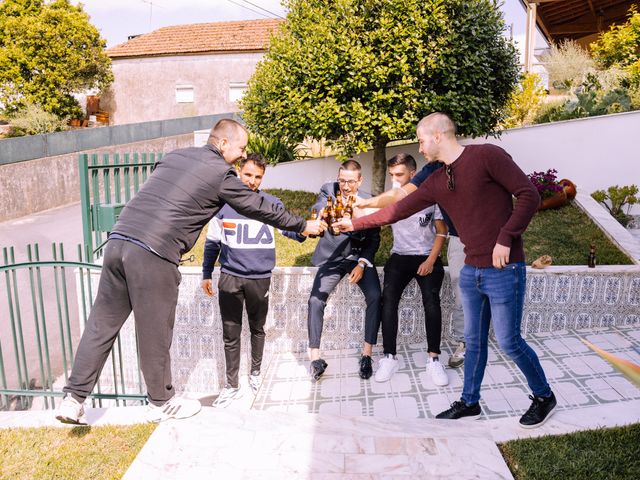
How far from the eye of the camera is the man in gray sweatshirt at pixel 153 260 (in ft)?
11.7

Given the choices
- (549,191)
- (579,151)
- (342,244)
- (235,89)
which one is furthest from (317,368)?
(235,89)

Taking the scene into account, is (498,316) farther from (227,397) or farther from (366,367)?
(227,397)

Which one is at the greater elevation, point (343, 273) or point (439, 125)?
point (439, 125)

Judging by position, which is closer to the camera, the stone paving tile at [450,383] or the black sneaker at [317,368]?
the stone paving tile at [450,383]

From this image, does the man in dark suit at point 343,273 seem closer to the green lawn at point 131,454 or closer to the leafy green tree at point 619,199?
the green lawn at point 131,454

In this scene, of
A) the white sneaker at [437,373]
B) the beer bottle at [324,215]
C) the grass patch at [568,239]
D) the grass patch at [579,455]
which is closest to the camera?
the grass patch at [579,455]

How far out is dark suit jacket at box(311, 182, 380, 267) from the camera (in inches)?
210

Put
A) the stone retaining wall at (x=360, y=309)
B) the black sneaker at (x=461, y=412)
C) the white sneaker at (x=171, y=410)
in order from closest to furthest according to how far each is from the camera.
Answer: the white sneaker at (x=171, y=410)
the black sneaker at (x=461, y=412)
the stone retaining wall at (x=360, y=309)

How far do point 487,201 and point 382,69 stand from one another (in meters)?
4.38

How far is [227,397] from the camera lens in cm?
514

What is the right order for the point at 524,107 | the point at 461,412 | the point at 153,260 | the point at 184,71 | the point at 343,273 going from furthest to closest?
the point at 184,71 → the point at 524,107 → the point at 343,273 → the point at 461,412 → the point at 153,260

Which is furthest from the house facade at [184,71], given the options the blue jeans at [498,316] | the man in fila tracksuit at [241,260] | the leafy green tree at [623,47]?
the blue jeans at [498,316]

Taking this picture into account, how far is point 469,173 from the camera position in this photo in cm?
363

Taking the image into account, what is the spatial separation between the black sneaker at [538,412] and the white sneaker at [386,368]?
5.06 feet
